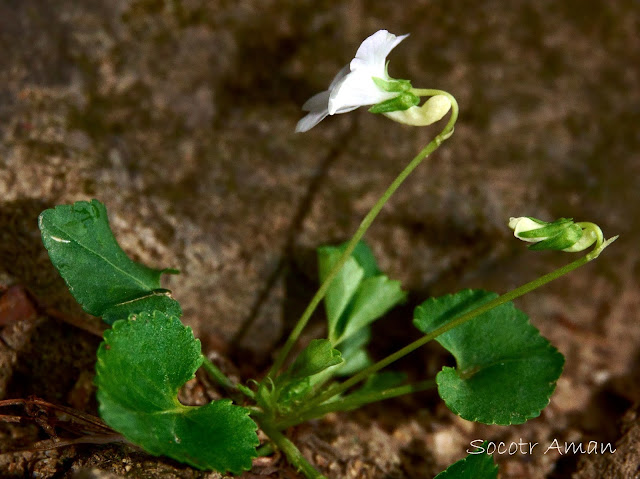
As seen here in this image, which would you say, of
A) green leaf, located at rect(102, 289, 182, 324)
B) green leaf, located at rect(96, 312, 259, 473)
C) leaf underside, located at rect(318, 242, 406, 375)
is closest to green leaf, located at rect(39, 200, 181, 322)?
green leaf, located at rect(102, 289, 182, 324)

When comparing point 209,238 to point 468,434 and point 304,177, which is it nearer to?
point 304,177

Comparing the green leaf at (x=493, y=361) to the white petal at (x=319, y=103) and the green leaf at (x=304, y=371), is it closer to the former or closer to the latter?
the green leaf at (x=304, y=371)

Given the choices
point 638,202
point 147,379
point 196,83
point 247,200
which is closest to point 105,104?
point 196,83

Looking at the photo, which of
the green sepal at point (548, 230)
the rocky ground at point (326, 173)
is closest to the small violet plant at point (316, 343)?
the green sepal at point (548, 230)

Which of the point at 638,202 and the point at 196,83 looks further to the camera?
the point at 638,202

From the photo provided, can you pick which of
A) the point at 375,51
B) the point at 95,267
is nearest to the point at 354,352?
the point at 95,267

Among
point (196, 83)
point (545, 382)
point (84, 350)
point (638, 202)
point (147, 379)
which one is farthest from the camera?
point (638, 202)
